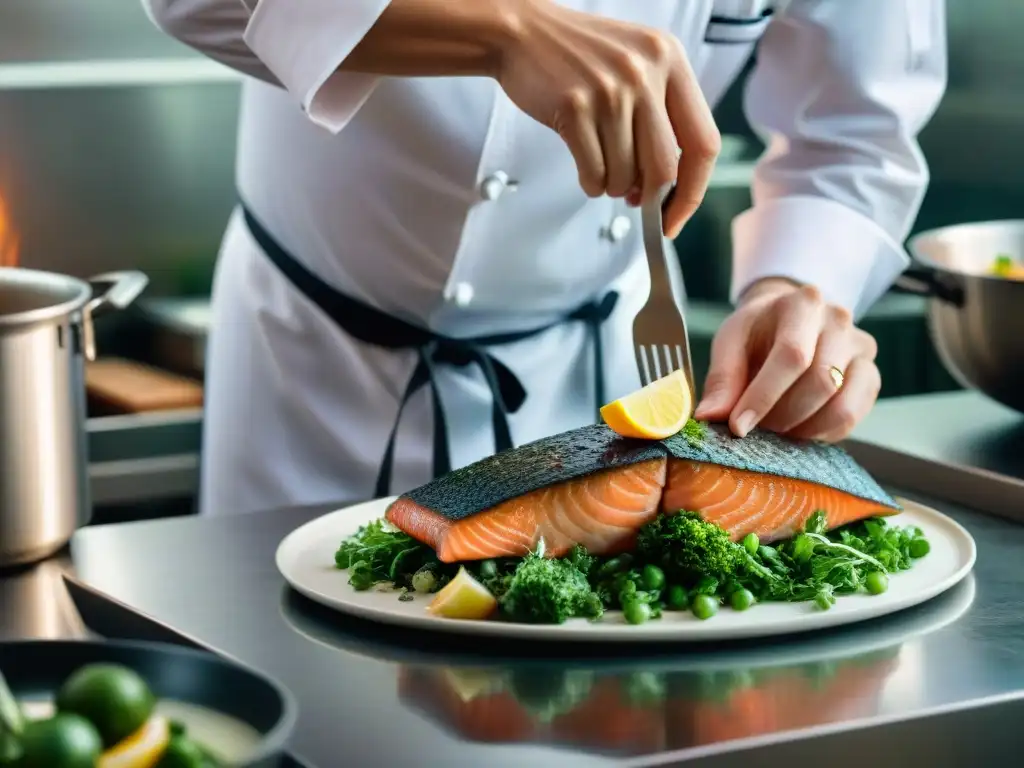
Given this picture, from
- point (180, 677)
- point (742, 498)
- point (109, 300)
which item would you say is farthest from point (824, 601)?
point (109, 300)

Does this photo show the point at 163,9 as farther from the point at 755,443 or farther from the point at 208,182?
the point at 208,182

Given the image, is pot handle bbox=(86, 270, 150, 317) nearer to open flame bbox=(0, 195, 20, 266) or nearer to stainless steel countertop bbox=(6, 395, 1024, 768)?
stainless steel countertop bbox=(6, 395, 1024, 768)

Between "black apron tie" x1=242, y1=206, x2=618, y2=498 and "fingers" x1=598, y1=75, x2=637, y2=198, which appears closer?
"fingers" x1=598, y1=75, x2=637, y2=198

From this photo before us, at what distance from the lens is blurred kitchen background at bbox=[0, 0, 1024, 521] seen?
2980 mm

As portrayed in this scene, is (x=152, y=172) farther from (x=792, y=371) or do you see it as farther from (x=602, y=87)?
(x=602, y=87)

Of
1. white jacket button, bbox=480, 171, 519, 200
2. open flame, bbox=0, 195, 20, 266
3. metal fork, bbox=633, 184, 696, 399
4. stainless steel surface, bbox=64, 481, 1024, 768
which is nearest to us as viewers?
stainless steel surface, bbox=64, 481, 1024, 768

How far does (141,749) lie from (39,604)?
0.64 meters

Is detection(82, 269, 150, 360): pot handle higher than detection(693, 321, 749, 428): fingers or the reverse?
higher

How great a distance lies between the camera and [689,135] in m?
1.41

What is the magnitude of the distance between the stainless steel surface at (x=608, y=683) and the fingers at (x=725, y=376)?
314mm

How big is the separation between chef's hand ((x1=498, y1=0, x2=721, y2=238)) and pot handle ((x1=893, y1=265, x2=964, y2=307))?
815 mm

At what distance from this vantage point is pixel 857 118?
6.77ft

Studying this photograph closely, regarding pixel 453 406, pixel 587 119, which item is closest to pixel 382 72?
pixel 587 119

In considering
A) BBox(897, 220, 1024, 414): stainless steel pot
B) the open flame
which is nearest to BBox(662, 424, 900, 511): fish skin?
BBox(897, 220, 1024, 414): stainless steel pot
